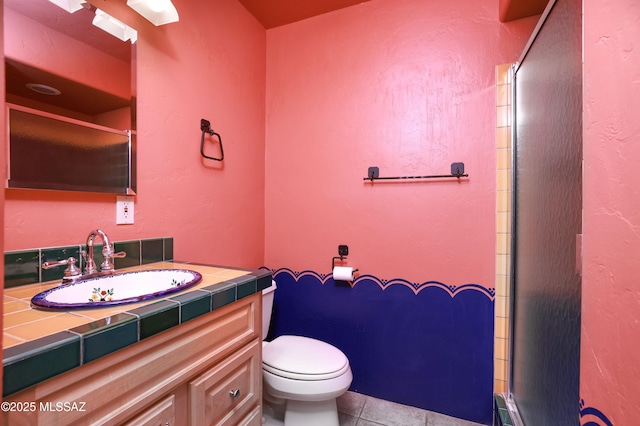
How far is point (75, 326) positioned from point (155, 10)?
1.24 metres

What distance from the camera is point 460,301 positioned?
1.65 m

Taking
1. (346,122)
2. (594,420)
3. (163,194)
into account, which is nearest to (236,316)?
(163,194)

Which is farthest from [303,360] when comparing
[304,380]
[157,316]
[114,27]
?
[114,27]

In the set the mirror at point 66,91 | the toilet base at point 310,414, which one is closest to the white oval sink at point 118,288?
the mirror at point 66,91

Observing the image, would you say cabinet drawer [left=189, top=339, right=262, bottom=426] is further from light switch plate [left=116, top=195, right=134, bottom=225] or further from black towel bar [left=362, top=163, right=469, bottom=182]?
black towel bar [left=362, top=163, right=469, bottom=182]

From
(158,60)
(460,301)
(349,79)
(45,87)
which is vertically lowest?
(460,301)

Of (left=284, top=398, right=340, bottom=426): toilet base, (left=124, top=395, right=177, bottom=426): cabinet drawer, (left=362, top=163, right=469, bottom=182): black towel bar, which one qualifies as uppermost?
(left=362, top=163, right=469, bottom=182): black towel bar

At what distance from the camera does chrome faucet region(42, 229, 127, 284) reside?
99cm

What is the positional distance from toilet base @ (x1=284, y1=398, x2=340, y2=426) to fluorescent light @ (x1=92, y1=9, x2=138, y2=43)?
5.88ft

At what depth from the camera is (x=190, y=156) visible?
1530mm

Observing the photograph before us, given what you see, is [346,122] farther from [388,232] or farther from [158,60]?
[158,60]

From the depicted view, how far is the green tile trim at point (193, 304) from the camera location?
2.57 feet

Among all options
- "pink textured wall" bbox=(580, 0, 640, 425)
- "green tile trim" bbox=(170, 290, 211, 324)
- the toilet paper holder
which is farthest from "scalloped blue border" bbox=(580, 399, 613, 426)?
the toilet paper holder

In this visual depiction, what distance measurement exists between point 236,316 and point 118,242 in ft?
1.97
